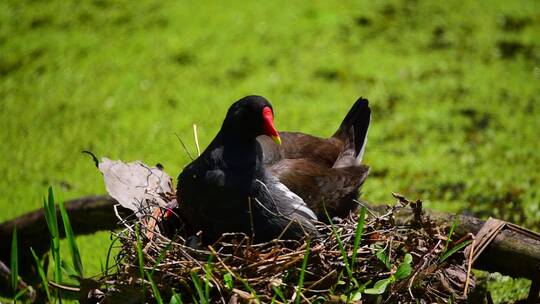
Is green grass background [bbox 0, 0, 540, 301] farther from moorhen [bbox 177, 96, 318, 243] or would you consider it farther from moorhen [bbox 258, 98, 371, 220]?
moorhen [bbox 177, 96, 318, 243]

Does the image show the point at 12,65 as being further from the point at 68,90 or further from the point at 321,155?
the point at 321,155

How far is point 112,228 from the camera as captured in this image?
7.25ft

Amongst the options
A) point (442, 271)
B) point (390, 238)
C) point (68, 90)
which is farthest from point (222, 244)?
point (68, 90)

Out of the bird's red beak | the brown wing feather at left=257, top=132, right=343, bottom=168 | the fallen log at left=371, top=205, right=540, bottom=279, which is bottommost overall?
the fallen log at left=371, top=205, right=540, bottom=279

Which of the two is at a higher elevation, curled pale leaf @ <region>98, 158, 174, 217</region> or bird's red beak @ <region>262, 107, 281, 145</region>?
bird's red beak @ <region>262, 107, 281, 145</region>

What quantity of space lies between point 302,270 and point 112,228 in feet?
3.24

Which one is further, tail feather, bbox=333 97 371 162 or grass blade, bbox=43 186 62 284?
tail feather, bbox=333 97 371 162

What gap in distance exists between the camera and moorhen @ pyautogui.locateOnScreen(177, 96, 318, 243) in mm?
1591

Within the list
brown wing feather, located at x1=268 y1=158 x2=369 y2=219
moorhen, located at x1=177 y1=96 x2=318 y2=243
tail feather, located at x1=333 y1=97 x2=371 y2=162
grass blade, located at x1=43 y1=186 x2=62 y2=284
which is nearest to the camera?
grass blade, located at x1=43 y1=186 x2=62 y2=284

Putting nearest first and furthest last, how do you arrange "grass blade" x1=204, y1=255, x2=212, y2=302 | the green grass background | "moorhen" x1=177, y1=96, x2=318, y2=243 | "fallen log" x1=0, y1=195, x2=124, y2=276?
1. "grass blade" x1=204, y1=255, x2=212, y2=302
2. "moorhen" x1=177, y1=96, x2=318, y2=243
3. "fallen log" x1=0, y1=195, x2=124, y2=276
4. the green grass background

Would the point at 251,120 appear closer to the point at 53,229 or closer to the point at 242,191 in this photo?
the point at 242,191

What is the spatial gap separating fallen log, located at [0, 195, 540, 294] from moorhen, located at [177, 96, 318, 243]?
297 mm

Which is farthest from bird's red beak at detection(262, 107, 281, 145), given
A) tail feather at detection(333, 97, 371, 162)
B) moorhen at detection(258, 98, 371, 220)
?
tail feather at detection(333, 97, 371, 162)

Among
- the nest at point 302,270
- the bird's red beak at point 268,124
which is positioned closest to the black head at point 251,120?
the bird's red beak at point 268,124
